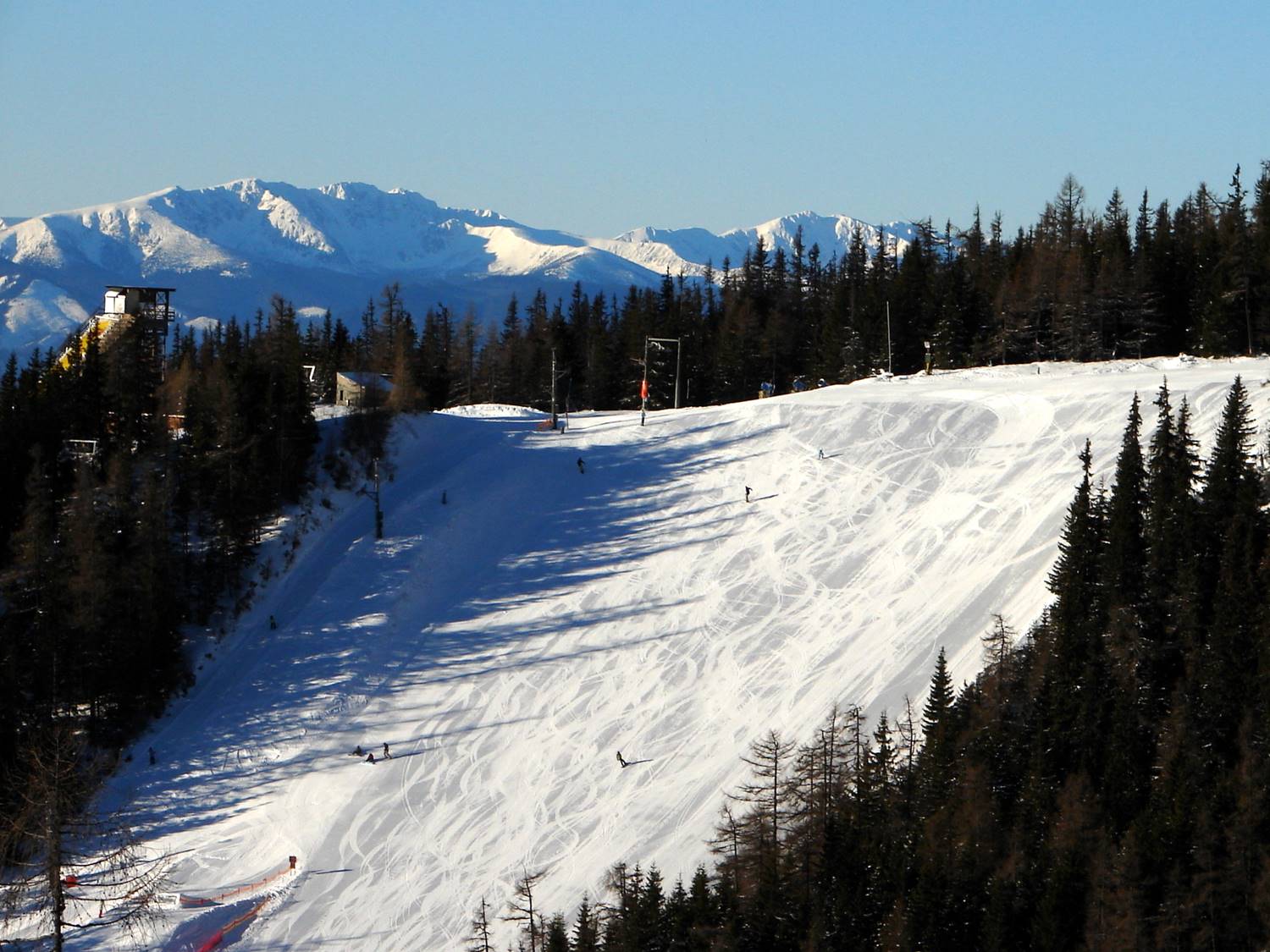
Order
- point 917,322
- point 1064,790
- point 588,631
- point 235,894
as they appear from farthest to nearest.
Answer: point 917,322 → point 588,631 → point 235,894 → point 1064,790

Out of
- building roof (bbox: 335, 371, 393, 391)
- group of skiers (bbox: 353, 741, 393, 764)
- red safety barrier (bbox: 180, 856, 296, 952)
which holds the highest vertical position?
building roof (bbox: 335, 371, 393, 391)

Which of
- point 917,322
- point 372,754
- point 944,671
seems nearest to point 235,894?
point 372,754

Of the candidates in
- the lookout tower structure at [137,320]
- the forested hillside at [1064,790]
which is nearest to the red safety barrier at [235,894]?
the forested hillside at [1064,790]

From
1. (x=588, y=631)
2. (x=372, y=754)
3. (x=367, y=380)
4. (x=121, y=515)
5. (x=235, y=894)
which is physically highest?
(x=367, y=380)

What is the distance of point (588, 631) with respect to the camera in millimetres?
53031

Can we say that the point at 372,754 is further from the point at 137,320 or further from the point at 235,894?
the point at 137,320

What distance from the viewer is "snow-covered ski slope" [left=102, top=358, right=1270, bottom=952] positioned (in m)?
43.3

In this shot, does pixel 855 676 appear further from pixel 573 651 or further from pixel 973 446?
pixel 973 446

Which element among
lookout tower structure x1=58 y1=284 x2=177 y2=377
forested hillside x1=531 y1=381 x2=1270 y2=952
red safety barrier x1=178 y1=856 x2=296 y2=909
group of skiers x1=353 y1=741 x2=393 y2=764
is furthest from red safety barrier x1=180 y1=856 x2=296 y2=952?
lookout tower structure x1=58 y1=284 x2=177 y2=377

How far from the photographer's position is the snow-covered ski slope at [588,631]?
43.3 meters

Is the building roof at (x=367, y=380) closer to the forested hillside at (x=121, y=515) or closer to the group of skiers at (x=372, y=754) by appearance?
the forested hillside at (x=121, y=515)

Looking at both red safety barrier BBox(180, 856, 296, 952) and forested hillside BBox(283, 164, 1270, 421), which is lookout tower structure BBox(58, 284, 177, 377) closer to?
forested hillside BBox(283, 164, 1270, 421)

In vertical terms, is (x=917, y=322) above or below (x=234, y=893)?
above

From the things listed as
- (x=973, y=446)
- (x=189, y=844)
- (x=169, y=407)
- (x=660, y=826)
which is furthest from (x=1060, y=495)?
(x=169, y=407)
